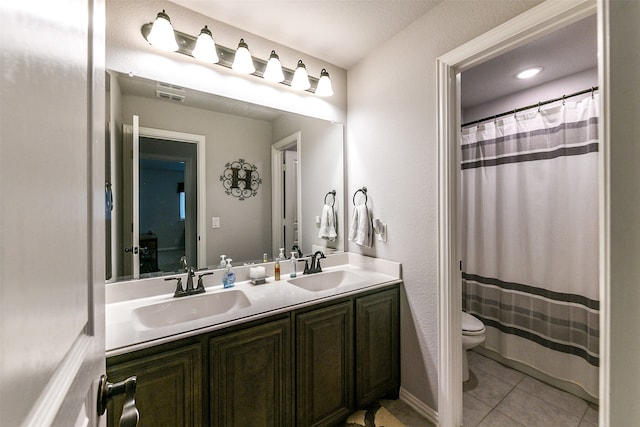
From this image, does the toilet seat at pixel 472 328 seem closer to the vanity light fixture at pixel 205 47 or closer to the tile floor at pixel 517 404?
the tile floor at pixel 517 404

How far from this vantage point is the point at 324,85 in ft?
6.47

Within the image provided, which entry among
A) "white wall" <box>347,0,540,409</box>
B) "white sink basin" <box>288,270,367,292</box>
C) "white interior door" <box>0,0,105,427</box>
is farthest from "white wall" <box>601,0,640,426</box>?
"white sink basin" <box>288,270,367,292</box>

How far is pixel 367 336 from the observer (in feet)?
5.24

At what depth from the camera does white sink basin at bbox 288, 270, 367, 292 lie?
1831mm

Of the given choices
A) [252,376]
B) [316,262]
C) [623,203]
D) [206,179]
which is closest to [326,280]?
[316,262]

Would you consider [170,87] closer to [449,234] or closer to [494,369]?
[449,234]

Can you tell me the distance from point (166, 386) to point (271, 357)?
16.8 inches

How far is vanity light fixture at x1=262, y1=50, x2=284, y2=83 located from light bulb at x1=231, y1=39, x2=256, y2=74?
0.11m

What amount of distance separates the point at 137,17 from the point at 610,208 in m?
1.99

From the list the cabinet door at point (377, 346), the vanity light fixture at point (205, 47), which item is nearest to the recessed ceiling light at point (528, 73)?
the cabinet door at point (377, 346)

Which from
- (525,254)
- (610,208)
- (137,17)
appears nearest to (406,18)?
(137,17)

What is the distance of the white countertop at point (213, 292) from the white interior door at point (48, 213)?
531 mm

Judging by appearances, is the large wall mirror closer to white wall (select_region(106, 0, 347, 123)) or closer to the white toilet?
white wall (select_region(106, 0, 347, 123))

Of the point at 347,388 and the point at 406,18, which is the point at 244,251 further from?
the point at 406,18
